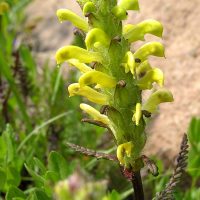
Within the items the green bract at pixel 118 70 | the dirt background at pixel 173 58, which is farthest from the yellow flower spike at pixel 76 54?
the dirt background at pixel 173 58

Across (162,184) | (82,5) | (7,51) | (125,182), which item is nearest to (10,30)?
(7,51)

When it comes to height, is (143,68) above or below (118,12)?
below

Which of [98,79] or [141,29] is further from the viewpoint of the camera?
[141,29]

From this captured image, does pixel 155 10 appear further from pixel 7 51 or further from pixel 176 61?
pixel 7 51

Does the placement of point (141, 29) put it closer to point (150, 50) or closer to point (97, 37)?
point (150, 50)

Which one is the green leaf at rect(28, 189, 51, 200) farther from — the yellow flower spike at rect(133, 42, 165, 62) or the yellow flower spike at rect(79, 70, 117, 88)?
the yellow flower spike at rect(133, 42, 165, 62)

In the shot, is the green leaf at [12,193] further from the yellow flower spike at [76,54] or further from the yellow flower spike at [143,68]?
the yellow flower spike at [143,68]

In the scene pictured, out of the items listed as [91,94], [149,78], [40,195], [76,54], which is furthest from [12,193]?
[149,78]
